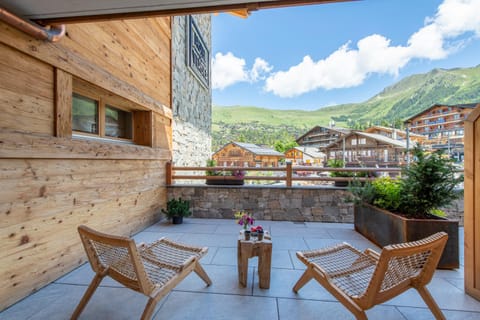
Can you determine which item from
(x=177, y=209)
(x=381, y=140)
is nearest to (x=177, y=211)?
(x=177, y=209)

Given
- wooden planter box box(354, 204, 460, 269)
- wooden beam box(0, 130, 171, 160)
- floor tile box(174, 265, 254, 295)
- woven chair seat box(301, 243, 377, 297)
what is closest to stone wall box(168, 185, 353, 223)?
wooden planter box box(354, 204, 460, 269)

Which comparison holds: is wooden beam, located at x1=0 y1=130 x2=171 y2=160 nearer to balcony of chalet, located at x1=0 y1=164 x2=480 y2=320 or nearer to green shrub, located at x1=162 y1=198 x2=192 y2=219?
balcony of chalet, located at x1=0 y1=164 x2=480 y2=320

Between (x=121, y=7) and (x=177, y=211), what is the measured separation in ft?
10.9

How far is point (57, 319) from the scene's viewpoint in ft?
5.52

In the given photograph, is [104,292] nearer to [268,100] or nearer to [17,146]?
[17,146]

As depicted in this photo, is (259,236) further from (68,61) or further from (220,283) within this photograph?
(68,61)

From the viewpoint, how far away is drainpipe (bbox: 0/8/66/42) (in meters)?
1.76

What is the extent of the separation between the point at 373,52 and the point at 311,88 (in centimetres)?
1456

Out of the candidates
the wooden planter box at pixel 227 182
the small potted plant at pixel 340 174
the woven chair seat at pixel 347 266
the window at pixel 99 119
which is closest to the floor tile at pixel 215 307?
the woven chair seat at pixel 347 266

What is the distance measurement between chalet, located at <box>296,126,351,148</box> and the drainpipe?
48.8ft

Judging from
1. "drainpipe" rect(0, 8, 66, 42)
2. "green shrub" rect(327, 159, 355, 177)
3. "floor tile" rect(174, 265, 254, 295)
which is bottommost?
"floor tile" rect(174, 265, 254, 295)

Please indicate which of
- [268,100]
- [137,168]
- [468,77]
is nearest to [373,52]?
[268,100]

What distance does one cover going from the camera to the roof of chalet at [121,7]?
5.81 feet

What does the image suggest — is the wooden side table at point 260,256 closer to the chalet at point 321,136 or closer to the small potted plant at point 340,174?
the small potted plant at point 340,174
